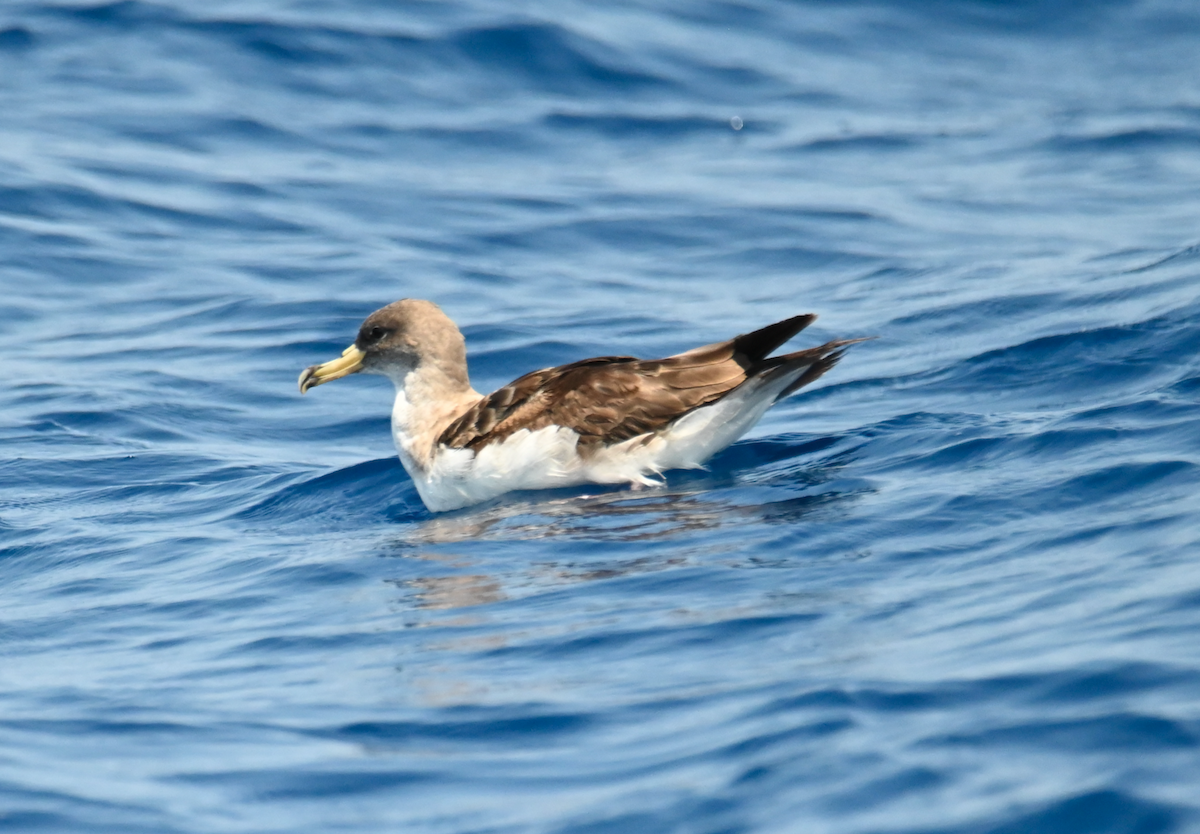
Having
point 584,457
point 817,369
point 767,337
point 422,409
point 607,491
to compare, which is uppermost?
point 767,337

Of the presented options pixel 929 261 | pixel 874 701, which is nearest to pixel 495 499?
pixel 874 701

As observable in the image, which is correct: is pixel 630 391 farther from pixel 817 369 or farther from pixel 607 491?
pixel 817 369

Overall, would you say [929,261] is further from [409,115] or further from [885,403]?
[409,115]

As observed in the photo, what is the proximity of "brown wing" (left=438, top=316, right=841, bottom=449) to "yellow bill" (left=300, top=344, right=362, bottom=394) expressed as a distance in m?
1.34

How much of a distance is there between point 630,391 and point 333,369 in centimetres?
214

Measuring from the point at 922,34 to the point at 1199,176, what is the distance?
5596 millimetres

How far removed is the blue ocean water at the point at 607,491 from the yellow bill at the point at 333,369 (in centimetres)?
68

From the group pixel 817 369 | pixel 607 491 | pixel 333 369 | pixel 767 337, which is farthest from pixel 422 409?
pixel 817 369

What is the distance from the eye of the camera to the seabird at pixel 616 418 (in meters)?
8.76

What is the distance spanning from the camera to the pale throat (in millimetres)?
9516

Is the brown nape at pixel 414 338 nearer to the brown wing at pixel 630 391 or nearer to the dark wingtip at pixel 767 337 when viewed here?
the brown wing at pixel 630 391

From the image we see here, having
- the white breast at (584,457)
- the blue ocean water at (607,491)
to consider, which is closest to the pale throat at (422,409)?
the white breast at (584,457)

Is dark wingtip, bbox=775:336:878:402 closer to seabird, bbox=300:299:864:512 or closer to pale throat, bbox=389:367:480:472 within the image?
seabird, bbox=300:299:864:512

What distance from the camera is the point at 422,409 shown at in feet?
31.8
